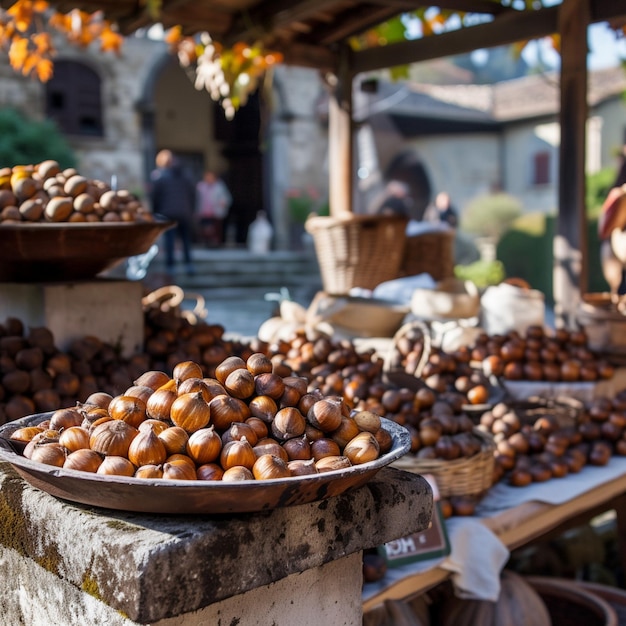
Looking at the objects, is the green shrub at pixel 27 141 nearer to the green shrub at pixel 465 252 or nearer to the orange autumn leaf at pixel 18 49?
the orange autumn leaf at pixel 18 49

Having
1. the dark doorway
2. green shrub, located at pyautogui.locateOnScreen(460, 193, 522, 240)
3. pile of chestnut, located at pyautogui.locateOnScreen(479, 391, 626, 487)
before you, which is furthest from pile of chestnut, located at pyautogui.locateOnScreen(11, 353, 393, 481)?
green shrub, located at pyautogui.locateOnScreen(460, 193, 522, 240)

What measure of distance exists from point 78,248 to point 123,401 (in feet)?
4.43

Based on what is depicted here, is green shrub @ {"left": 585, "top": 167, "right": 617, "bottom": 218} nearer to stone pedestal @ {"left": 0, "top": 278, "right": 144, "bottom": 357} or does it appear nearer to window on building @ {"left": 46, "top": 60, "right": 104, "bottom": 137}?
window on building @ {"left": 46, "top": 60, "right": 104, "bottom": 137}

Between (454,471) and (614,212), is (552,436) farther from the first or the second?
(614,212)

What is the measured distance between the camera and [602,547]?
12.4 feet

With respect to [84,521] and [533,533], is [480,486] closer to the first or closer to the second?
[533,533]

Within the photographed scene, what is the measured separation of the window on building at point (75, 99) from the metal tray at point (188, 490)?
13829 millimetres

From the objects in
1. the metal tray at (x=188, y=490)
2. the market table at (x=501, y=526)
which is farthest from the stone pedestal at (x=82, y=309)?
the metal tray at (x=188, y=490)

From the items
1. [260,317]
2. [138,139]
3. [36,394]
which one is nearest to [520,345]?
[36,394]

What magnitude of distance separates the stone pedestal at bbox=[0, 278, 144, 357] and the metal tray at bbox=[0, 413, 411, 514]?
1466mm

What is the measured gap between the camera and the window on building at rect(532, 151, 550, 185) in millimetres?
21047

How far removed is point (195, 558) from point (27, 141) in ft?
39.8

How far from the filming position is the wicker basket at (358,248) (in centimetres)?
547

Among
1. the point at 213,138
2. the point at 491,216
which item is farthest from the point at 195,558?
the point at 491,216
